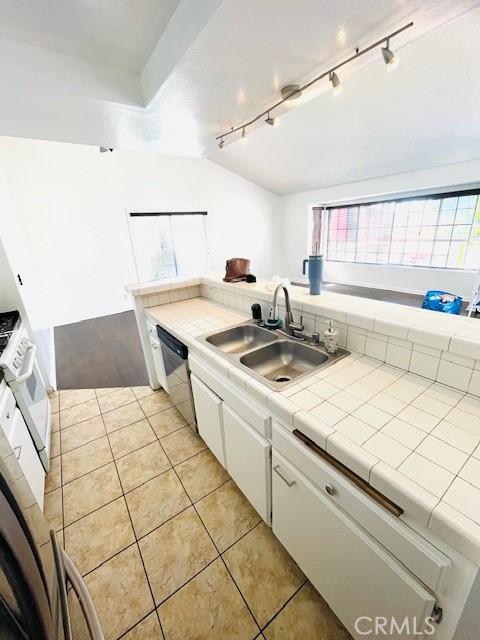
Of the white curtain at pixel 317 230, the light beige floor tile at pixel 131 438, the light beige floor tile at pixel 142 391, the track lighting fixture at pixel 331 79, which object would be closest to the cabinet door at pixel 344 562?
the light beige floor tile at pixel 131 438

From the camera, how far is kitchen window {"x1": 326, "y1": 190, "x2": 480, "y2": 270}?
16.2ft

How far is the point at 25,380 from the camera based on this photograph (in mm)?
1599

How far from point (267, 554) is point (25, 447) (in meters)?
1.42

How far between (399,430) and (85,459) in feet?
6.76

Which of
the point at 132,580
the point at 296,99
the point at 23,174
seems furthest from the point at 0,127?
the point at 132,580

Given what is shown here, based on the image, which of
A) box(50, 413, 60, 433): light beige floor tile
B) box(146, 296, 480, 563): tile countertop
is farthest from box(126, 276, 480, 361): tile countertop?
box(50, 413, 60, 433): light beige floor tile

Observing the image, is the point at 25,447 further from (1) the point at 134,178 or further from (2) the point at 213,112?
(1) the point at 134,178

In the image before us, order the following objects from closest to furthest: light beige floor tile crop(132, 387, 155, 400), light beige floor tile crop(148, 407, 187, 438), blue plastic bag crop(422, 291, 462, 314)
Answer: light beige floor tile crop(148, 407, 187, 438) < light beige floor tile crop(132, 387, 155, 400) < blue plastic bag crop(422, 291, 462, 314)

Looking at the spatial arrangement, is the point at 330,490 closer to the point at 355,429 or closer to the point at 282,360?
the point at 355,429

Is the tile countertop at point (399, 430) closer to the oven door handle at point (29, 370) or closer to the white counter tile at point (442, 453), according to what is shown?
the white counter tile at point (442, 453)

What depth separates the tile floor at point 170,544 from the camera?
1085 millimetres

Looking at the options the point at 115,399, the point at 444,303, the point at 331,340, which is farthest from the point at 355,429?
the point at 444,303

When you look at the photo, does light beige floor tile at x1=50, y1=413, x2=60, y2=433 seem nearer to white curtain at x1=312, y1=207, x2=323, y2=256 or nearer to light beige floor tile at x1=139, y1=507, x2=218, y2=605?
light beige floor tile at x1=139, y1=507, x2=218, y2=605

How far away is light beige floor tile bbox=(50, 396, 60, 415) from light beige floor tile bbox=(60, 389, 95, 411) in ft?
0.09
